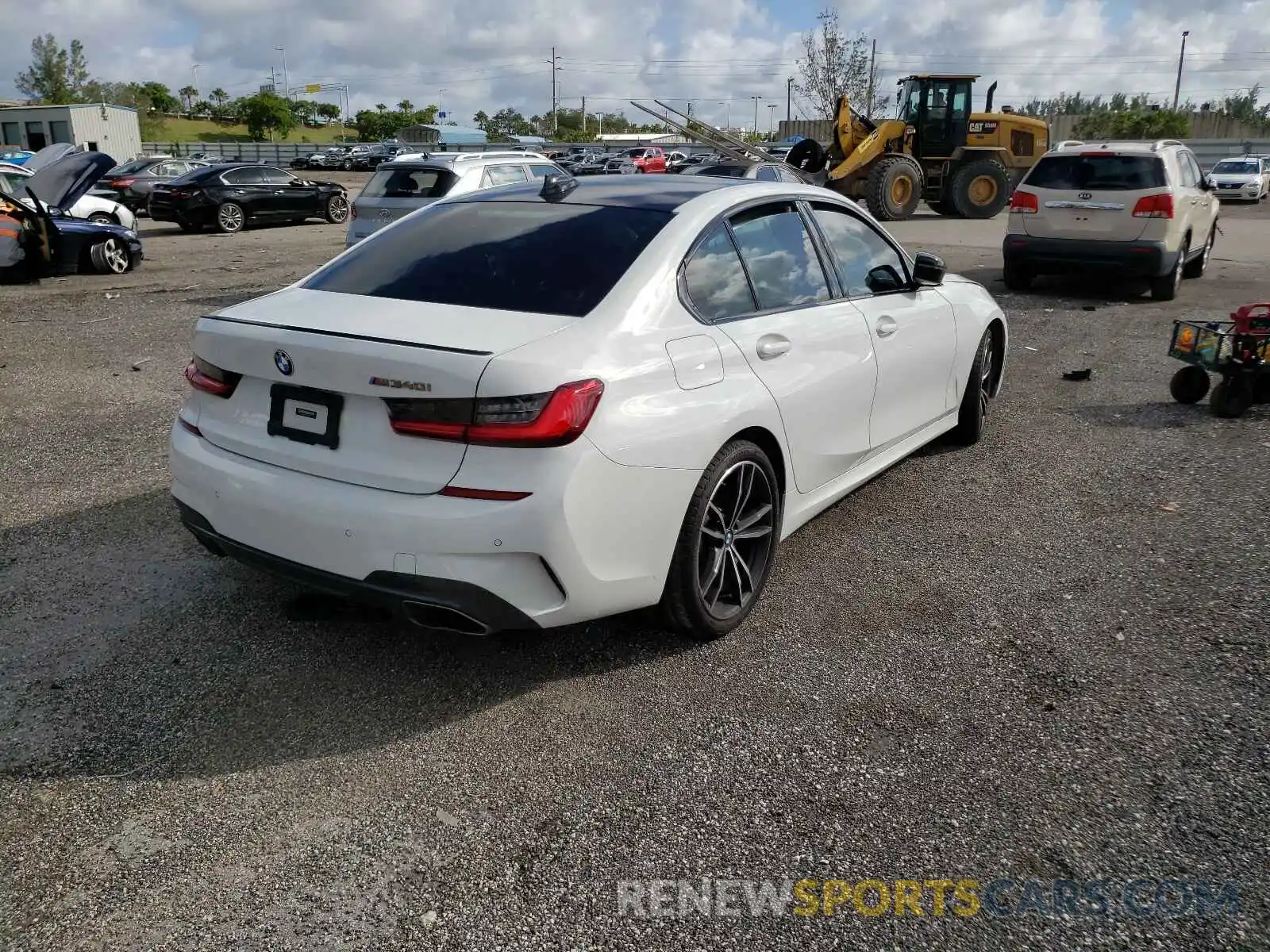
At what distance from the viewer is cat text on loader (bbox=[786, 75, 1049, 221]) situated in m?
22.7

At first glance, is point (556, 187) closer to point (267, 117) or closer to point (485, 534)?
point (485, 534)

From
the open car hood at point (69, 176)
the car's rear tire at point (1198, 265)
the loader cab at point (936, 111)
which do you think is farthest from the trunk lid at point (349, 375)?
the loader cab at point (936, 111)

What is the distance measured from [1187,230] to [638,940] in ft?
41.1

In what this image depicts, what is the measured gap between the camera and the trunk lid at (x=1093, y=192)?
11242mm

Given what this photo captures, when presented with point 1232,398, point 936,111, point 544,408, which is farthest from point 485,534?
point 936,111

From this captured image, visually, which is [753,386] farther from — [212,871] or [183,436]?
[212,871]

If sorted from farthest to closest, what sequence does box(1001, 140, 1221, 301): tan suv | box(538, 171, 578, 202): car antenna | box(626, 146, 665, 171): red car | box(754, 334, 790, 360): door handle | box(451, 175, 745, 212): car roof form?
box(626, 146, 665, 171): red car, box(1001, 140, 1221, 301): tan suv, box(538, 171, 578, 202): car antenna, box(451, 175, 745, 212): car roof, box(754, 334, 790, 360): door handle

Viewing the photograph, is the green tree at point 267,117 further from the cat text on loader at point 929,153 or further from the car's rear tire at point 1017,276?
the car's rear tire at point 1017,276

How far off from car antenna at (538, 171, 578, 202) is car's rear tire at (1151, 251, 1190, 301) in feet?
32.6

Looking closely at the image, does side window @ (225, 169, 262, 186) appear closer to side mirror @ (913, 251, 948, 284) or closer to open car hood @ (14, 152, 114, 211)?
open car hood @ (14, 152, 114, 211)

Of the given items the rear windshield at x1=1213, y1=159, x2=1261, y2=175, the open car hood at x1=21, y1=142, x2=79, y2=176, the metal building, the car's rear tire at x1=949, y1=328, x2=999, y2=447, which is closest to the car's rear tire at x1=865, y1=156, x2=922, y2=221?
the open car hood at x1=21, y1=142, x2=79, y2=176

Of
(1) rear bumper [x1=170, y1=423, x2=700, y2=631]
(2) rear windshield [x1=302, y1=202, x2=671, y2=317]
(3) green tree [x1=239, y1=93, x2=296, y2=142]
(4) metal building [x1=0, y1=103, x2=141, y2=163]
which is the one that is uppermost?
(3) green tree [x1=239, y1=93, x2=296, y2=142]

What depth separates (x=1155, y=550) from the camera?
14.9 ft

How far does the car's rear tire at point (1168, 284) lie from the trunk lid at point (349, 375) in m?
10.9
